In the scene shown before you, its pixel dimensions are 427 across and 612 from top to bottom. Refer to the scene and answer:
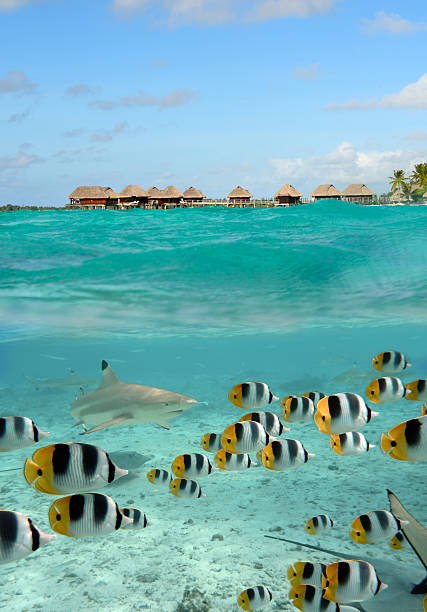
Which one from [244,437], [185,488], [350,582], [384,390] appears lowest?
[185,488]

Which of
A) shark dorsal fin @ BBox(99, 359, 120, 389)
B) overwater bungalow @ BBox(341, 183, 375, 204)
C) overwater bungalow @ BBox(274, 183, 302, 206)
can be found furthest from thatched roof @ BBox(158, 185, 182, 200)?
shark dorsal fin @ BBox(99, 359, 120, 389)

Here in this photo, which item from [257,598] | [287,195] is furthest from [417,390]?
[287,195]

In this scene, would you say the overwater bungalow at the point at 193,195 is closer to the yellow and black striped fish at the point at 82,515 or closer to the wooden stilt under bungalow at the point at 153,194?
the wooden stilt under bungalow at the point at 153,194

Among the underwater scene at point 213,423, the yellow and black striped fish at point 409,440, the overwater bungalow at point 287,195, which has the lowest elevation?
the underwater scene at point 213,423

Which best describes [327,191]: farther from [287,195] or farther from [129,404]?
[129,404]

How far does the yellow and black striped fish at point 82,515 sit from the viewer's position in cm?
278

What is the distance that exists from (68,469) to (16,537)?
449mm

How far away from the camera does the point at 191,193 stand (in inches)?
3034

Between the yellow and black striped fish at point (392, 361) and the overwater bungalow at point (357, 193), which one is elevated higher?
the overwater bungalow at point (357, 193)

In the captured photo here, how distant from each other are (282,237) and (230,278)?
3.20 meters

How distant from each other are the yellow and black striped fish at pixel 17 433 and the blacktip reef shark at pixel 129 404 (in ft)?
9.02

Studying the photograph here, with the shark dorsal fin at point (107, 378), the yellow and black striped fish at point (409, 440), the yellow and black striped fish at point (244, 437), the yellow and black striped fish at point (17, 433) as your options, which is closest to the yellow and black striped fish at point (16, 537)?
the yellow and black striped fish at point (17, 433)

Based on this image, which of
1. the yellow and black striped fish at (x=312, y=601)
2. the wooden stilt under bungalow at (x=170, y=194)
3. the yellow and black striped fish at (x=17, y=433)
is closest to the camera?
the yellow and black striped fish at (x=312, y=601)

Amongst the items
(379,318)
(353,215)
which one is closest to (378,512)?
(353,215)
